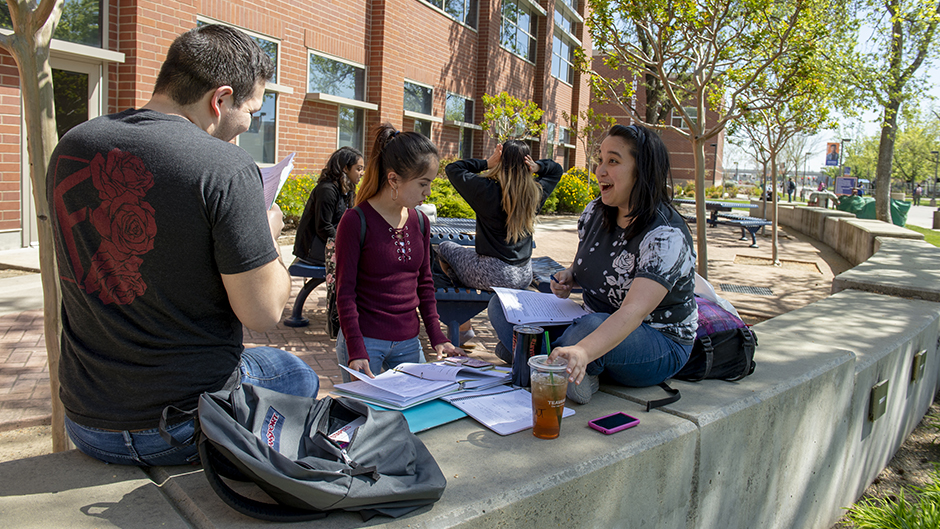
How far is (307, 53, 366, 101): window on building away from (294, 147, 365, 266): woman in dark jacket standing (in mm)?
6559

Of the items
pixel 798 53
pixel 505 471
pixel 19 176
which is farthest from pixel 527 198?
pixel 19 176

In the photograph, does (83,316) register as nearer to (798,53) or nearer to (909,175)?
(798,53)

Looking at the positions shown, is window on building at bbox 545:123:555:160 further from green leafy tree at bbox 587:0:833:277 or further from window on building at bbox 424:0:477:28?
green leafy tree at bbox 587:0:833:277

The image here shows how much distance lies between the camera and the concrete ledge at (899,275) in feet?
16.8

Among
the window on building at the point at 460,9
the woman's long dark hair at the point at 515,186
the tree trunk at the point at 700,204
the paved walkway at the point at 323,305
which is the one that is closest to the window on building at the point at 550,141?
the window on building at the point at 460,9

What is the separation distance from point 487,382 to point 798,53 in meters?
7.45

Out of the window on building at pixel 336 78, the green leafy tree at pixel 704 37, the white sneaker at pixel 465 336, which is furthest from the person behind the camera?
the window on building at pixel 336 78

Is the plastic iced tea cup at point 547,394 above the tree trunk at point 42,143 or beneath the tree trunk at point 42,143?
beneath

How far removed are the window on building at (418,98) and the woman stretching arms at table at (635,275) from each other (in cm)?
1282

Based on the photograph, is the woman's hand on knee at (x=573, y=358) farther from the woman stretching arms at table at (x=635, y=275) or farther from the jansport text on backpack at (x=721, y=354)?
the jansport text on backpack at (x=721, y=354)

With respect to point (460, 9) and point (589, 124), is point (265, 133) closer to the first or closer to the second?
point (460, 9)

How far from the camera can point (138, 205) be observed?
166cm

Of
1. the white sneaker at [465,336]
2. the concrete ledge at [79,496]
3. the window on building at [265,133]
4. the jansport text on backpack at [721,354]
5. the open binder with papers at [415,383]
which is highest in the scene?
the window on building at [265,133]

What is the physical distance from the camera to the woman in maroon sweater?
308cm
